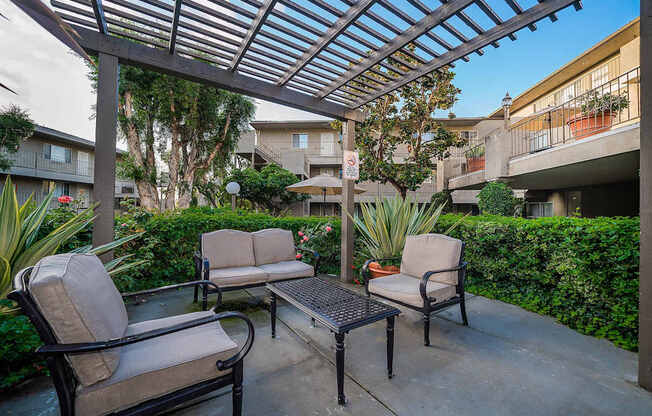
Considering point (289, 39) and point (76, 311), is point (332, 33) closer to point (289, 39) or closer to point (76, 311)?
point (289, 39)

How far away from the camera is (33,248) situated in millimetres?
2186

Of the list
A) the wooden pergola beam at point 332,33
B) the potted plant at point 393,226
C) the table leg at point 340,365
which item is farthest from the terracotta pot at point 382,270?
the wooden pergola beam at point 332,33

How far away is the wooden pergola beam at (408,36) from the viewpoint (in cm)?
238

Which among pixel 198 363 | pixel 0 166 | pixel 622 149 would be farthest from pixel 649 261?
pixel 0 166

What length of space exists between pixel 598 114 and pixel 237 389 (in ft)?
25.8

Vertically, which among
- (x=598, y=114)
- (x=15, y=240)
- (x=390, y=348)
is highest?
(x=598, y=114)

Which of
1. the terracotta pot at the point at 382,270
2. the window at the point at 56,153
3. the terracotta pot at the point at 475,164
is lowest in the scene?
the terracotta pot at the point at 382,270

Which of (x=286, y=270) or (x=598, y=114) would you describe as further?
(x=598, y=114)

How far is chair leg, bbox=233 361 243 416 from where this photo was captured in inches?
60.8

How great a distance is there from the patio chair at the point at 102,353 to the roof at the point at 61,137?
1542cm

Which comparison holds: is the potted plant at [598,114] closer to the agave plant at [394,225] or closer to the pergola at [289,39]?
the agave plant at [394,225]

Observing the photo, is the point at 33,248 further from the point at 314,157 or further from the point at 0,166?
the point at 314,157

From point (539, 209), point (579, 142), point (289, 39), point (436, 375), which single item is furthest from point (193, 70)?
point (539, 209)

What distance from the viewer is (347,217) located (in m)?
4.74
